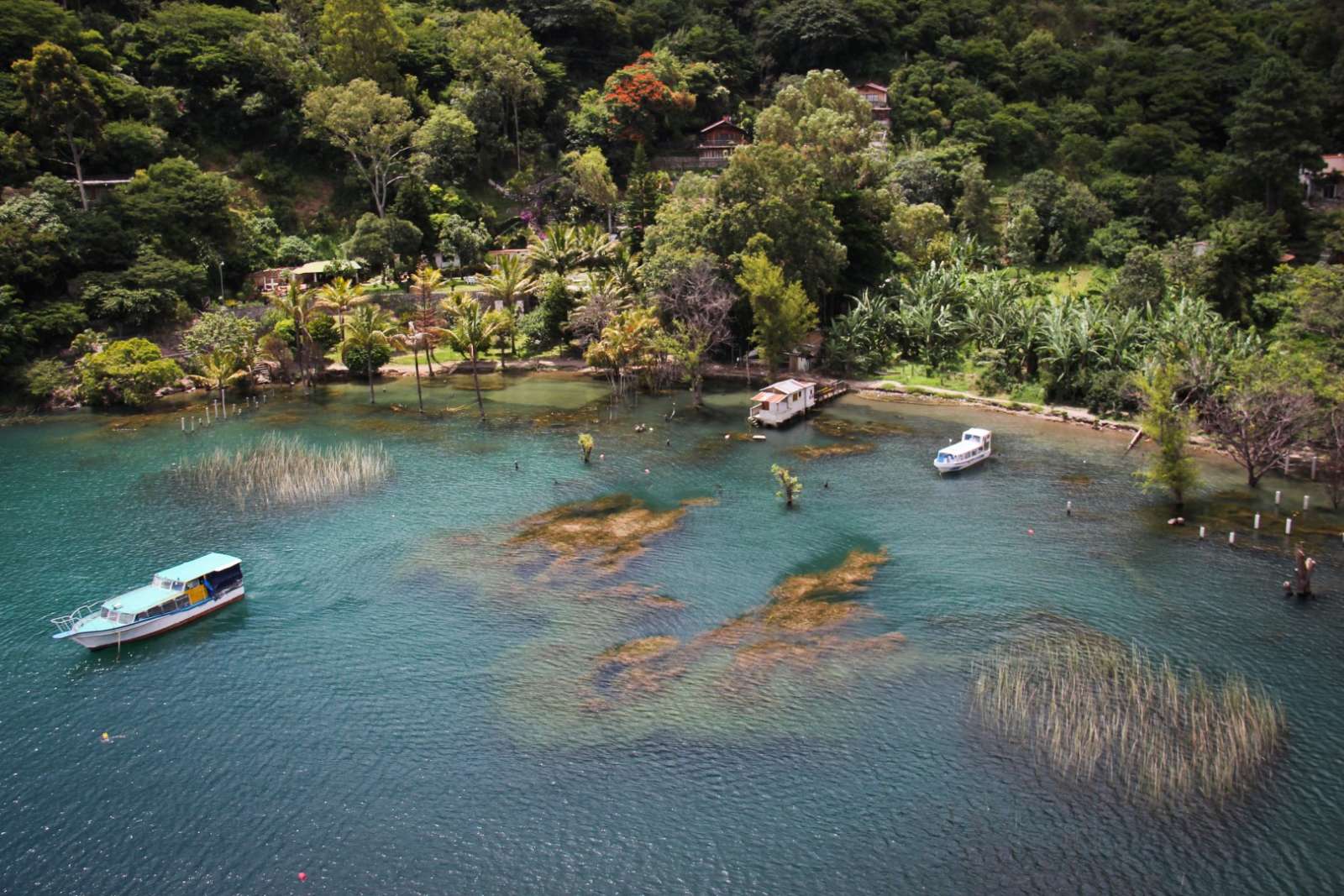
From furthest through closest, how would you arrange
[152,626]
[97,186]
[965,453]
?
[97,186]
[965,453]
[152,626]

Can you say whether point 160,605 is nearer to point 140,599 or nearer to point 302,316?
point 140,599

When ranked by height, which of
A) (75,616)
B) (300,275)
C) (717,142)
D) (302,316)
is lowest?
(75,616)

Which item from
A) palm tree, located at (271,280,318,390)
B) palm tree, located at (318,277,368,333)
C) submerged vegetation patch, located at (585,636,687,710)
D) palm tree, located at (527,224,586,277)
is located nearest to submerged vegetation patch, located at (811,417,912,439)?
submerged vegetation patch, located at (585,636,687,710)

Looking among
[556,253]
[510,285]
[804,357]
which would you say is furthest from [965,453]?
[556,253]

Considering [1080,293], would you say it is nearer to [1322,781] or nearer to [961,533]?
[961,533]

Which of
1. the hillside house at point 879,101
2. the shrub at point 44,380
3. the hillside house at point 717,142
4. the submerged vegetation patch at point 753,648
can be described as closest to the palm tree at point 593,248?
the hillside house at point 717,142

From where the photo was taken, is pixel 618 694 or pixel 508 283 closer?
pixel 618 694

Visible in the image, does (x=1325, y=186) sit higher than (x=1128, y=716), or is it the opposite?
(x=1325, y=186)

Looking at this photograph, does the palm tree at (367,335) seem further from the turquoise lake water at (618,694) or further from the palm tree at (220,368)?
the turquoise lake water at (618,694)
